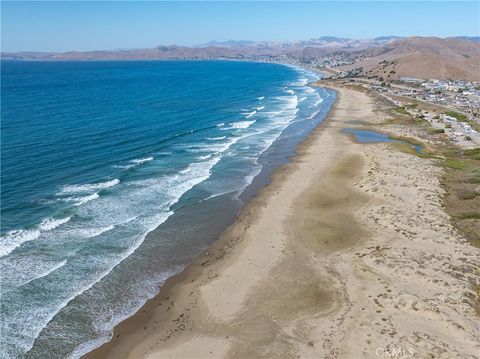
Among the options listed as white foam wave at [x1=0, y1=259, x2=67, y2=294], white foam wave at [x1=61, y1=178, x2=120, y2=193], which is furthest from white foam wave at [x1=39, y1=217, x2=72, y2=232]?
white foam wave at [x1=61, y1=178, x2=120, y2=193]

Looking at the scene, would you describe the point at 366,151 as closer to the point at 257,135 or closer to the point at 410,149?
the point at 410,149

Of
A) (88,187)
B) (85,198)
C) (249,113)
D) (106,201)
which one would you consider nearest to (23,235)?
(85,198)

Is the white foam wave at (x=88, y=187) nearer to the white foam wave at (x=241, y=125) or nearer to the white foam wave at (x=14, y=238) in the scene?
the white foam wave at (x=14, y=238)

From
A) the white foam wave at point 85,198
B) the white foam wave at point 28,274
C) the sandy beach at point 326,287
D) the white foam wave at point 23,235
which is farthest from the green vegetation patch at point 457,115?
the white foam wave at point 28,274

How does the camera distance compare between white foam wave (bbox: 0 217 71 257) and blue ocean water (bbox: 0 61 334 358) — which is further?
white foam wave (bbox: 0 217 71 257)

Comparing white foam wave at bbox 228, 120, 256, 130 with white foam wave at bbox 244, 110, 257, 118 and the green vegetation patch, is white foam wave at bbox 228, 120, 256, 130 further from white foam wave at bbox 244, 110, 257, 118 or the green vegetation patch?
the green vegetation patch

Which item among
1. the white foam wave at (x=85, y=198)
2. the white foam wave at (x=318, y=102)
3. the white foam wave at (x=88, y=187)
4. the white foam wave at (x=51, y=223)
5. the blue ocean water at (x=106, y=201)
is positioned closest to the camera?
the blue ocean water at (x=106, y=201)
